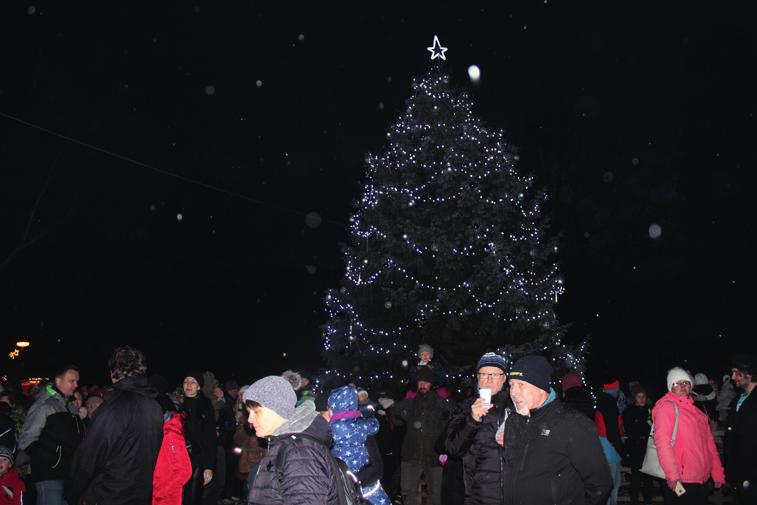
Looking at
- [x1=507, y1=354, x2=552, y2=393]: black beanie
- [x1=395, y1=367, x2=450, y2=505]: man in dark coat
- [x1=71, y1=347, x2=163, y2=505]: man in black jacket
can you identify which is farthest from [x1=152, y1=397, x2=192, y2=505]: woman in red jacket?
[x1=395, y1=367, x2=450, y2=505]: man in dark coat

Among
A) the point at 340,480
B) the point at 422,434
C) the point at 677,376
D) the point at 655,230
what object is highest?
the point at 655,230

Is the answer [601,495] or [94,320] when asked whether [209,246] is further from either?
[601,495]

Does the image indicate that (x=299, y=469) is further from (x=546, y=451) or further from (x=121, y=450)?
(x=121, y=450)

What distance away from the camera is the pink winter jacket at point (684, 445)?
6469 mm

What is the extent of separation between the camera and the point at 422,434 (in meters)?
9.00

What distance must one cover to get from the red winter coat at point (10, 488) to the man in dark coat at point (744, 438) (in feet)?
22.3

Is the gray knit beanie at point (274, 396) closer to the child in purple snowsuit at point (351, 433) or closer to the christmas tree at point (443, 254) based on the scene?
the child in purple snowsuit at point (351, 433)

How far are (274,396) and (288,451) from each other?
39 centimetres

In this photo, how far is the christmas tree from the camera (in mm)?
16797

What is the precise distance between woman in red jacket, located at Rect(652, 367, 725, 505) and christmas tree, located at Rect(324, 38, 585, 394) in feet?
32.4

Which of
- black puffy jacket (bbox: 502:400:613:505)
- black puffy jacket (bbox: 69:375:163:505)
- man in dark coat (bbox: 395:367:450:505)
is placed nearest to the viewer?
black puffy jacket (bbox: 502:400:613:505)

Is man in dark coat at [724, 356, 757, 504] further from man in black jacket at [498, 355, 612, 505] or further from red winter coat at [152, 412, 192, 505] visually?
red winter coat at [152, 412, 192, 505]

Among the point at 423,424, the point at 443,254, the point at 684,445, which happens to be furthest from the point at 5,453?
the point at 443,254

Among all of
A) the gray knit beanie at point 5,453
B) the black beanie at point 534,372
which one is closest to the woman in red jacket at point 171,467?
the gray knit beanie at point 5,453
